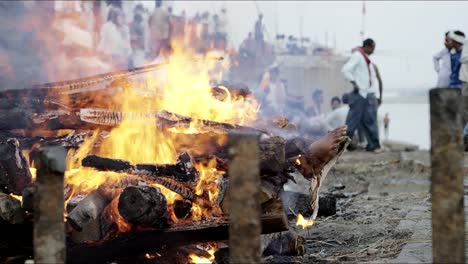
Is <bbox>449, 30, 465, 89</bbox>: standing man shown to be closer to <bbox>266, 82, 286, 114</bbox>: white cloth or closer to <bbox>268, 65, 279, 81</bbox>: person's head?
<bbox>266, 82, 286, 114</bbox>: white cloth

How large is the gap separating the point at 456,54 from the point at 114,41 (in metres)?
9.48

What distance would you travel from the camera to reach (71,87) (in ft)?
17.3

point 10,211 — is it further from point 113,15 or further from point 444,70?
point 113,15

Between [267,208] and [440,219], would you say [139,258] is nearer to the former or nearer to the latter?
[267,208]

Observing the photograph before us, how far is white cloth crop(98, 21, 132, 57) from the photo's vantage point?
1584 cm

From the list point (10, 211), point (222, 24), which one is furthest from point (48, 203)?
point (222, 24)

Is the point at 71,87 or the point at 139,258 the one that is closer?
the point at 139,258

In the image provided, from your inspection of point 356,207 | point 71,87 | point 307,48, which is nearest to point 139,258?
point 71,87

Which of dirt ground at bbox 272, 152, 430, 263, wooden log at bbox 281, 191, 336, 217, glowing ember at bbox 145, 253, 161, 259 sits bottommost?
dirt ground at bbox 272, 152, 430, 263

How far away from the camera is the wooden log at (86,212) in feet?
11.9

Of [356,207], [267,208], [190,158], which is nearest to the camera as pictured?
[267,208]

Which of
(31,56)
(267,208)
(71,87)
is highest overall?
(31,56)

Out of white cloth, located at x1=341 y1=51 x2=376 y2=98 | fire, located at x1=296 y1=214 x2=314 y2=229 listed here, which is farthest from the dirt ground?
white cloth, located at x1=341 y1=51 x2=376 y2=98

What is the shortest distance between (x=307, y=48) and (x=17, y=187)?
3072cm
